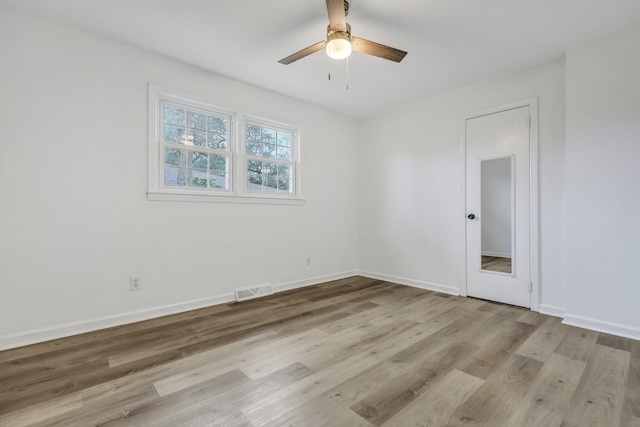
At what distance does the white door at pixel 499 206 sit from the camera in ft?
10.8

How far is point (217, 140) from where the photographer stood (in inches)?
139

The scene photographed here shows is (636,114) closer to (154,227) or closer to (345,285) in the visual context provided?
(345,285)

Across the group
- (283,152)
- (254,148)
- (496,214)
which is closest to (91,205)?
(254,148)

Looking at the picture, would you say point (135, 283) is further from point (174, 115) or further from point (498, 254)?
point (498, 254)

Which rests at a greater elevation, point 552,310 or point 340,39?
point 340,39

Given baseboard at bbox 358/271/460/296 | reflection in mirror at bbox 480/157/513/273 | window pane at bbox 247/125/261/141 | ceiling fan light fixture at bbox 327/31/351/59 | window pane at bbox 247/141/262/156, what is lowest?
baseboard at bbox 358/271/460/296

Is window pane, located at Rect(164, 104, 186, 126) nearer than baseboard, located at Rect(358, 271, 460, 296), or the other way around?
window pane, located at Rect(164, 104, 186, 126)

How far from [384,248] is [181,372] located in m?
3.42

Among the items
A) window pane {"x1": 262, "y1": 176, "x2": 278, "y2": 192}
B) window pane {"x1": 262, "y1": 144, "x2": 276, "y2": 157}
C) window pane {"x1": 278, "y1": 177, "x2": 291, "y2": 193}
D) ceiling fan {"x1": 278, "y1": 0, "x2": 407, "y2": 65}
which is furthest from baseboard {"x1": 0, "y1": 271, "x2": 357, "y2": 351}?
ceiling fan {"x1": 278, "y1": 0, "x2": 407, "y2": 65}

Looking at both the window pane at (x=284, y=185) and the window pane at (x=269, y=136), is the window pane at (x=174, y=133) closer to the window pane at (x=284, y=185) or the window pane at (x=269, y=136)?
the window pane at (x=269, y=136)

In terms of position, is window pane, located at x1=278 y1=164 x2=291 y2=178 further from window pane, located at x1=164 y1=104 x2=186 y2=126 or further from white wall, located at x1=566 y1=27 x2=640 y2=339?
white wall, located at x1=566 y1=27 x2=640 y2=339

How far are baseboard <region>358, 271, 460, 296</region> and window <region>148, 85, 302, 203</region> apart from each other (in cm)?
178

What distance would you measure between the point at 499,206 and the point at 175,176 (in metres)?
3.67

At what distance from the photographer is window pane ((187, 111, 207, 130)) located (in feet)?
10.9
